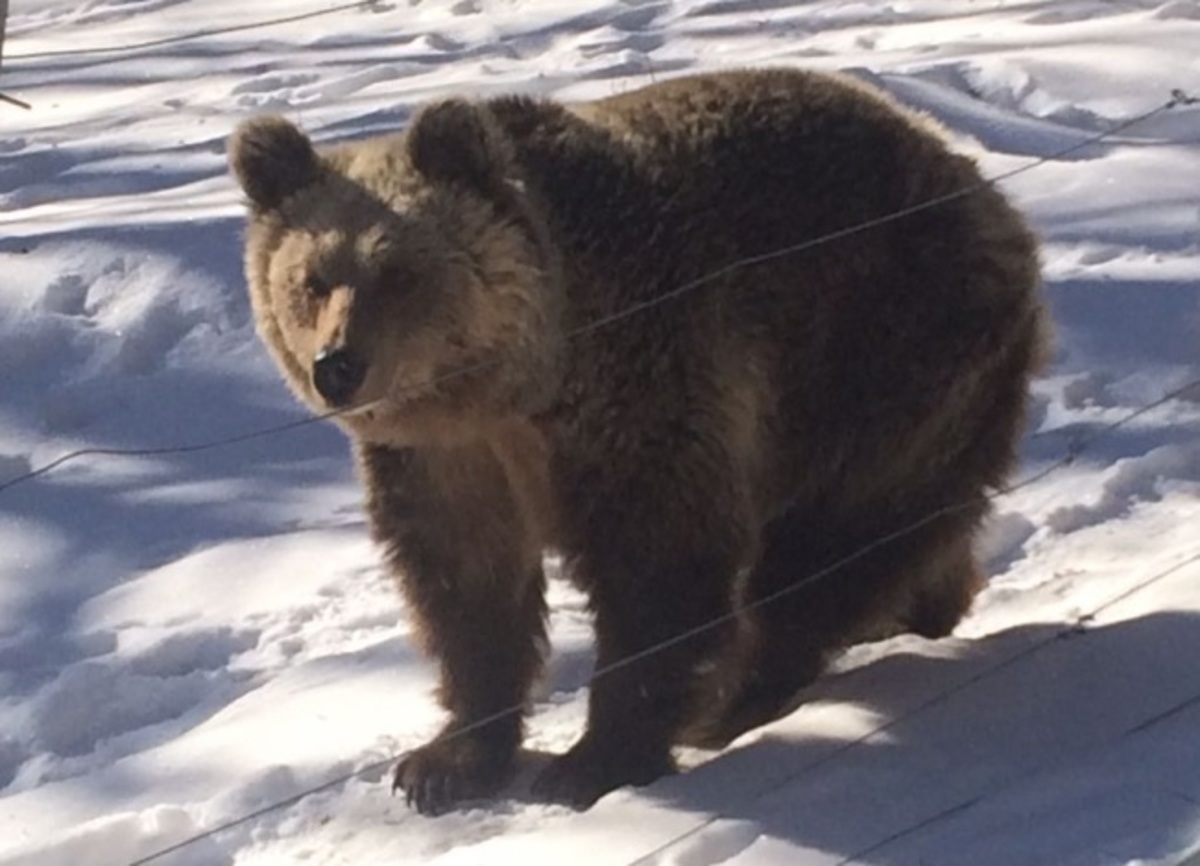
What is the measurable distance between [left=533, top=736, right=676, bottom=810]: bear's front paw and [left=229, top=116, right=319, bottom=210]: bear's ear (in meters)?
1.37

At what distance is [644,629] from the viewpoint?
5.18 m

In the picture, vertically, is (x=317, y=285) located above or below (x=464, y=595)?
above

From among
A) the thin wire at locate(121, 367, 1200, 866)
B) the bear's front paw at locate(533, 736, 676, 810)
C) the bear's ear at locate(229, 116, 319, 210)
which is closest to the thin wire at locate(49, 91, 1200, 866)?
the thin wire at locate(121, 367, 1200, 866)

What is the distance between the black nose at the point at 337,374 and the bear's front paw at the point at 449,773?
1015 mm

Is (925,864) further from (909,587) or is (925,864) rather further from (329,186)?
(329,186)

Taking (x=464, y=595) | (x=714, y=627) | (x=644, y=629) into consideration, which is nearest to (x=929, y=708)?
(x=714, y=627)

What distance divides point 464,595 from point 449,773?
401 millimetres

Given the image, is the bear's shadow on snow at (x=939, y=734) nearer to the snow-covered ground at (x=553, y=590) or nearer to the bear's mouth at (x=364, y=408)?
the snow-covered ground at (x=553, y=590)

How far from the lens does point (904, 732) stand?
16.7 ft

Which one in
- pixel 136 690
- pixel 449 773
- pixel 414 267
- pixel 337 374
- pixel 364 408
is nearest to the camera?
pixel 337 374

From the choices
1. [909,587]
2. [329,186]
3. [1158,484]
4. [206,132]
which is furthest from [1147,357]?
[206,132]

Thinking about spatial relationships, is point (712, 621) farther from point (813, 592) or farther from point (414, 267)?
point (414, 267)

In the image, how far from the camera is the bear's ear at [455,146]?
507 centimetres

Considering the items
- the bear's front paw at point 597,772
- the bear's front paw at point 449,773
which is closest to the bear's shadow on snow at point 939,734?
the bear's front paw at point 597,772
